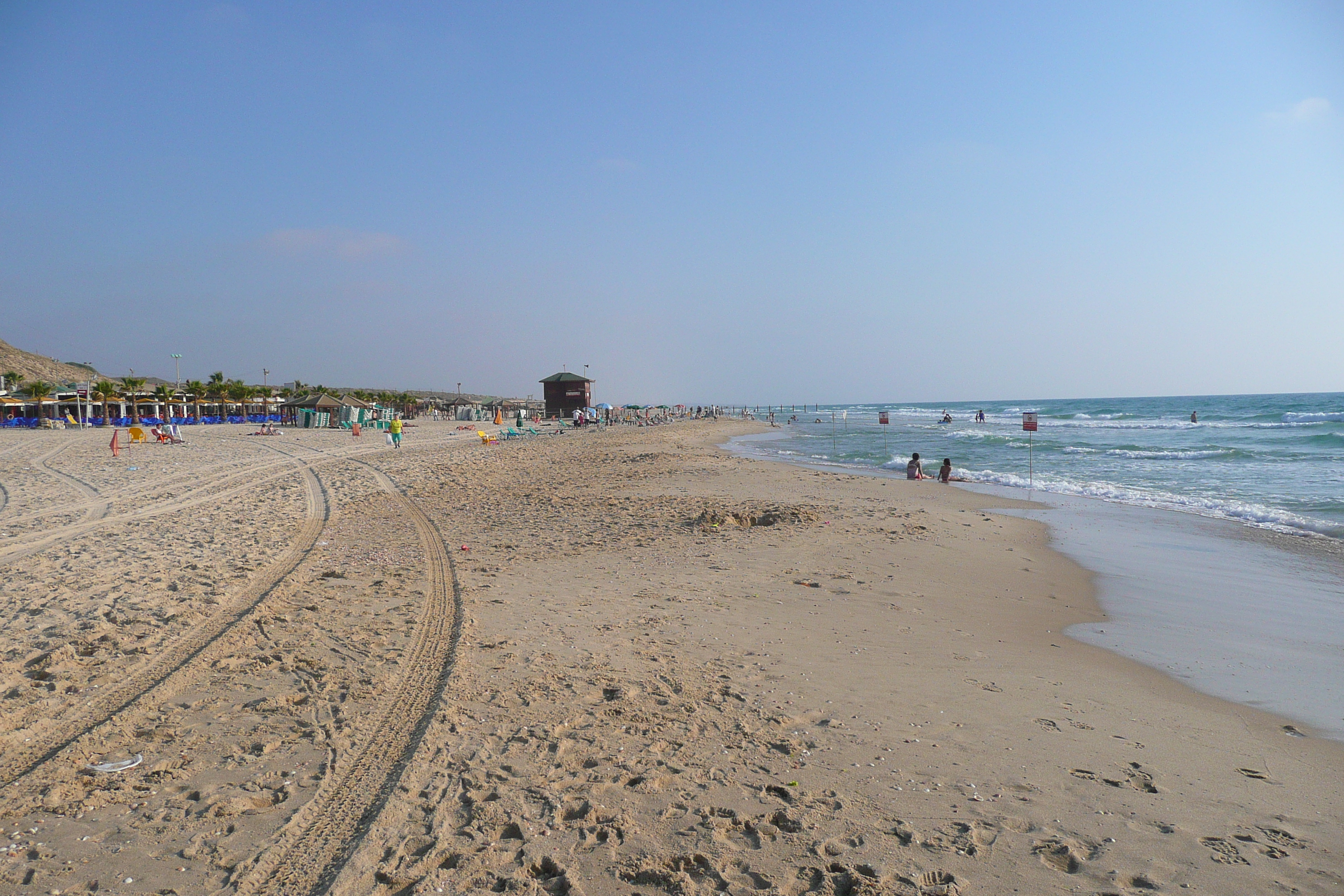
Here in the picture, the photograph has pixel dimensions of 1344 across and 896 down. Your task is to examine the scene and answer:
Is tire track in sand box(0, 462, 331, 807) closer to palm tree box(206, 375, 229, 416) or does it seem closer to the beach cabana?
the beach cabana

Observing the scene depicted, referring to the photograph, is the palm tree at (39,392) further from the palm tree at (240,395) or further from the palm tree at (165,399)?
the palm tree at (240,395)

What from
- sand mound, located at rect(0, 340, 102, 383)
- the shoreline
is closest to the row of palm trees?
sand mound, located at rect(0, 340, 102, 383)

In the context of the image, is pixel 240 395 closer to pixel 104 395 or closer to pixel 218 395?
pixel 218 395

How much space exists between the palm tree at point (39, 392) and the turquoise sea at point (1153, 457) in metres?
48.8

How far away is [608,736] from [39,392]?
63.3 m

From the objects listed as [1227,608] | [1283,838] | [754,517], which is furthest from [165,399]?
[1283,838]

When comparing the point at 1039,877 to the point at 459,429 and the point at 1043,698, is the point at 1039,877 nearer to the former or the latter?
the point at 1043,698

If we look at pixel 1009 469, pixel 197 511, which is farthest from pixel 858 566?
pixel 1009 469

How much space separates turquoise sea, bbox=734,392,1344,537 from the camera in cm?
1460

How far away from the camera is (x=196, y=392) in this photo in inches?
2554

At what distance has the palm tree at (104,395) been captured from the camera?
48.7 meters

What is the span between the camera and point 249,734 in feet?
12.7

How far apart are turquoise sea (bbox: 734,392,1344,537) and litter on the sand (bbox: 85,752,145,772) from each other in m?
15.0

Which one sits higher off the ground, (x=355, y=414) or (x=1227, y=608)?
(x=355, y=414)
